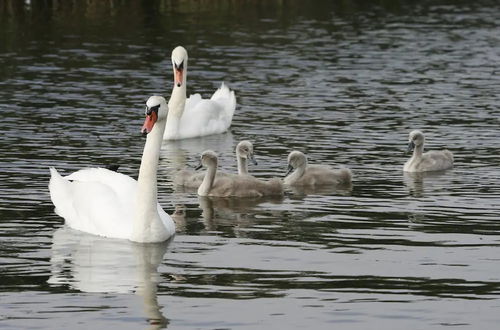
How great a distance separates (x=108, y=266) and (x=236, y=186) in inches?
183

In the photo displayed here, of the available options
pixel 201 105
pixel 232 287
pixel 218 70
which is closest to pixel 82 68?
pixel 218 70

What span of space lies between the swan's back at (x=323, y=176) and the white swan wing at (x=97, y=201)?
3.73 m

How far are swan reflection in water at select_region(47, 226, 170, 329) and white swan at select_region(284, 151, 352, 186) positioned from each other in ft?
13.5

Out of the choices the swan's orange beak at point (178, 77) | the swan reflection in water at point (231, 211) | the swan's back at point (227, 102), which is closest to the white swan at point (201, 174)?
the swan reflection in water at point (231, 211)

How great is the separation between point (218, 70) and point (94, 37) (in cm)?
684

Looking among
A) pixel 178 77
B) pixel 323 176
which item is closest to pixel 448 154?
pixel 323 176

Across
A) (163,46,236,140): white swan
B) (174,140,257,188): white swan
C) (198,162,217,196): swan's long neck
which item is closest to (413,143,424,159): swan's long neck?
(174,140,257,188): white swan

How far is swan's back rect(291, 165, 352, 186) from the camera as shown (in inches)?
780

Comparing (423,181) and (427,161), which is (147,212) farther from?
(427,161)

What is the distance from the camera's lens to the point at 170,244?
16031 millimetres

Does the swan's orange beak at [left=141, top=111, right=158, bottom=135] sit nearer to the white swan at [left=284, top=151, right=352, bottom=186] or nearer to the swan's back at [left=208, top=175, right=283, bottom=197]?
the swan's back at [left=208, top=175, right=283, bottom=197]

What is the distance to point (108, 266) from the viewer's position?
14.7 m

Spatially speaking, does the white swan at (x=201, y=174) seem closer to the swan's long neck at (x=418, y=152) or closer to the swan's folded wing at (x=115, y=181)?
the swan's long neck at (x=418, y=152)

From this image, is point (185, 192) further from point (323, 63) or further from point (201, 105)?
point (323, 63)
